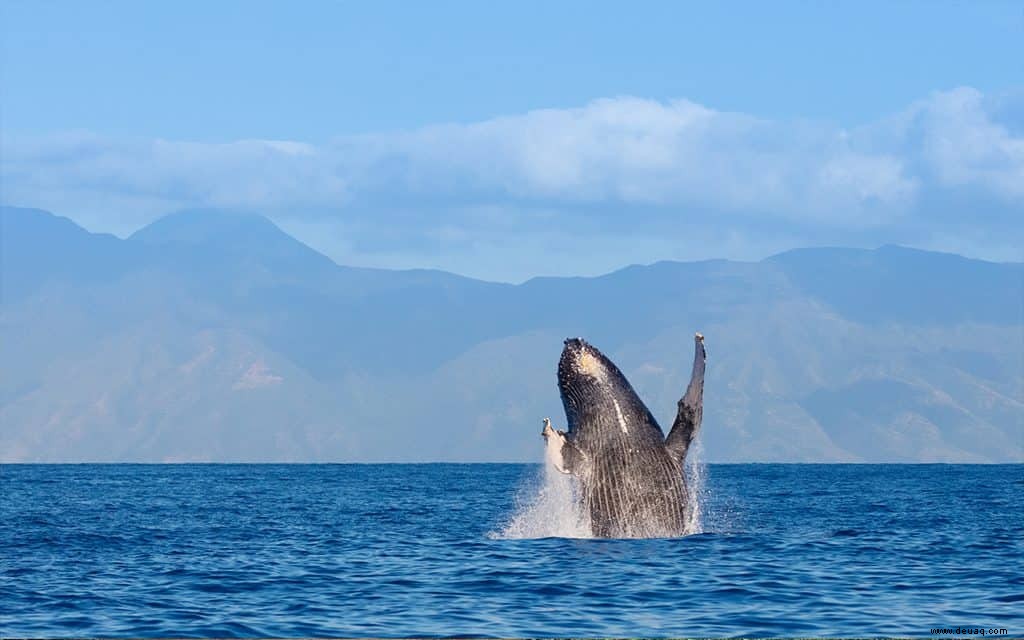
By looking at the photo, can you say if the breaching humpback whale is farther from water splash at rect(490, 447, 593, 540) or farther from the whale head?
water splash at rect(490, 447, 593, 540)

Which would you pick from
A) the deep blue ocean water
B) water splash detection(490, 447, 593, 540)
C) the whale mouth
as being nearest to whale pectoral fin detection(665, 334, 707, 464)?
the whale mouth

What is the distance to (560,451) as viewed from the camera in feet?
78.5

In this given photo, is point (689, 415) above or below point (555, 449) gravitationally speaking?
above

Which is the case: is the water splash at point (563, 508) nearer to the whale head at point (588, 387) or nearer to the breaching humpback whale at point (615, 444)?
the breaching humpback whale at point (615, 444)

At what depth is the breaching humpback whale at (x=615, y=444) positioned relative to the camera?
24250 mm

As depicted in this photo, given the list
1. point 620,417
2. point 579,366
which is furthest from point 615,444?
point 579,366

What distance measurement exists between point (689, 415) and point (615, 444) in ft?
4.17

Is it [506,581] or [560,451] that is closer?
[506,581]

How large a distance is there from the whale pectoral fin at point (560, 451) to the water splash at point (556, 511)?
0.53 ft

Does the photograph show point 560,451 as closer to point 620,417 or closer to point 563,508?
point 620,417

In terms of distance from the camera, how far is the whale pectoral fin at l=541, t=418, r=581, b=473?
23.8 metres

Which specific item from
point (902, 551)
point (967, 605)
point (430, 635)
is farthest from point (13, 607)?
point (902, 551)

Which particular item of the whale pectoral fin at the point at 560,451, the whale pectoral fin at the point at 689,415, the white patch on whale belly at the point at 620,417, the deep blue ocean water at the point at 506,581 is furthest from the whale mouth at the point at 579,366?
the deep blue ocean water at the point at 506,581

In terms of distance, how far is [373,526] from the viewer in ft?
122
